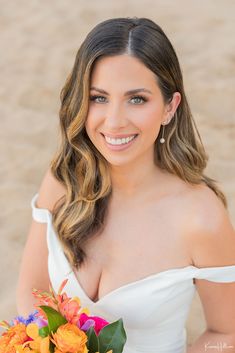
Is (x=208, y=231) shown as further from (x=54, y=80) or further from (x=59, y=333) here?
(x=54, y=80)

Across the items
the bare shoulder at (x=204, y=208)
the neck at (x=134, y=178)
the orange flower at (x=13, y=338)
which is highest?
the neck at (x=134, y=178)

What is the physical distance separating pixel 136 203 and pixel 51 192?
384 mm

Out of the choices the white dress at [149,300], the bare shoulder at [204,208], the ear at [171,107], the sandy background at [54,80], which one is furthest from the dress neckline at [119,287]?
the sandy background at [54,80]

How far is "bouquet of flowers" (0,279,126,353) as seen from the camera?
5.80 feet

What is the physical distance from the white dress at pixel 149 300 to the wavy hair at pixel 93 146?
0.09 meters

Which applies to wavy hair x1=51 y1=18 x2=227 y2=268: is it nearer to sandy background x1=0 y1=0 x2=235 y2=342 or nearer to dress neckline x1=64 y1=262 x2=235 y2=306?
dress neckline x1=64 y1=262 x2=235 y2=306

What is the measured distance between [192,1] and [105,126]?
183 inches

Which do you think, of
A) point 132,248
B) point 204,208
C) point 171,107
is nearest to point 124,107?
point 171,107

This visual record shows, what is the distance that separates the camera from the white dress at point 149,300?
2.42 metres

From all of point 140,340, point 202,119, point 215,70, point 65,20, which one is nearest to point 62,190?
point 140,340

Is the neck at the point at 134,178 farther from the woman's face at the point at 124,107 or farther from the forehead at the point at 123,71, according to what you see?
the forehead at the point at 123,71

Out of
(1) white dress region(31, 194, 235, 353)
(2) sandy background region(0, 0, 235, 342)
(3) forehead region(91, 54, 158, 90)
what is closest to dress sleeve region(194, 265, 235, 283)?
(1) white dress region(31, 194, 235, 353)

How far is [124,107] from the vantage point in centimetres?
217

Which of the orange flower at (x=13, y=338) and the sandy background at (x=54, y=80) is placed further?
the sandy background at (x=54, y=80)
